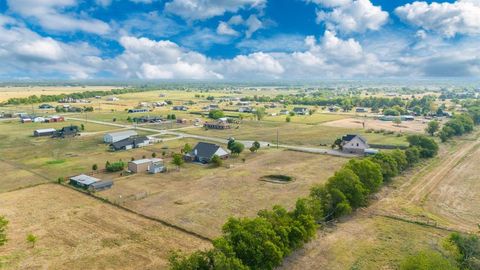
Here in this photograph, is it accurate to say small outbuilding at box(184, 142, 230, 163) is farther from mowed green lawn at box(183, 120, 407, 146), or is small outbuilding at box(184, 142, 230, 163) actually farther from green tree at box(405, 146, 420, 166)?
green tree at box(405, 146, 420, 166)

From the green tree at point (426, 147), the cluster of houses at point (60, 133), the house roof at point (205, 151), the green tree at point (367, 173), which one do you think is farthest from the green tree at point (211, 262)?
the cluster of houses at point (60, 133)

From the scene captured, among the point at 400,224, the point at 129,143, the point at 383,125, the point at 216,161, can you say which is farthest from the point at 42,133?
the point at 383,125

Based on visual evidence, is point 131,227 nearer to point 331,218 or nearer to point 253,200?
point 253,200

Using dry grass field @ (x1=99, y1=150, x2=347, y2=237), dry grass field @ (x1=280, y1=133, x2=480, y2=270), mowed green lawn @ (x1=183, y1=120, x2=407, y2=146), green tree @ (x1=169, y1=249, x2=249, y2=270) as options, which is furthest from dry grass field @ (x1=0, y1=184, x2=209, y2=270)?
mowed green lawn @ (x1=183, y1=120, x2=407, y2=146)

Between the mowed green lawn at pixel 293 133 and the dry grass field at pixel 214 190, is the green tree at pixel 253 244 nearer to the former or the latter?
the dry grass field at pixel 214 190

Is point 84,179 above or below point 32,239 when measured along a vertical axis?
above

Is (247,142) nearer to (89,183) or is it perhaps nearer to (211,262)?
(89,183)
